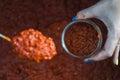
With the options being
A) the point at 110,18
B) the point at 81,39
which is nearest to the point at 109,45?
the point at 110,18

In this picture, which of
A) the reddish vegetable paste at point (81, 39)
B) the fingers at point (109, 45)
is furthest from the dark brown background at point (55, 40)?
the fingers at point (109, 45)

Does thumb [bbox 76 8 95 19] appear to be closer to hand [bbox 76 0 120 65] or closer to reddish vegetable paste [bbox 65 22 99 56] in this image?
hand [bbox 76 0 120 65]

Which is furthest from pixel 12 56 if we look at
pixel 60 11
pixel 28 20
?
pixel 60 11

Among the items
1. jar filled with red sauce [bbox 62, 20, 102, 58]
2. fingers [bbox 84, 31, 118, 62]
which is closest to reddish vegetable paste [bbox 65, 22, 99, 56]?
jar filled with red sauce [bbox 62, 20, 102, 58]

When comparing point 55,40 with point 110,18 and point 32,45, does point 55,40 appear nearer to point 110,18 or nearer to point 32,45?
point 32,45

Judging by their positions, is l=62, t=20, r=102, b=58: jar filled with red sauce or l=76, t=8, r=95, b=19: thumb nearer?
l=76, t=8, r=95, b=19: thumb

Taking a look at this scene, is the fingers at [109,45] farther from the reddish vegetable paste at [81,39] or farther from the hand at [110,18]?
the reddish vegetable paste at [81,39]
